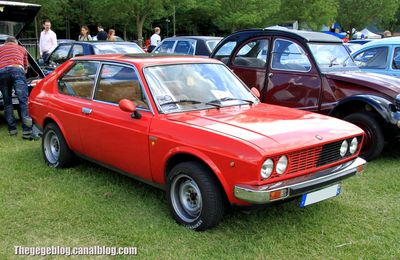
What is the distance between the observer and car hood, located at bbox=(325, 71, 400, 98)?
6.37 m

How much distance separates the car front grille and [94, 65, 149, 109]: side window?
5.23 feet

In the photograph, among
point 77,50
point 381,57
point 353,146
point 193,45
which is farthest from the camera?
point 193,45

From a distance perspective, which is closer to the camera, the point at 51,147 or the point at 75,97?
the point at 75,97

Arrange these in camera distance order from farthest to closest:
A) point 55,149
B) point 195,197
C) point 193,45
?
point 193,45 < point 55,149 < point 195,197

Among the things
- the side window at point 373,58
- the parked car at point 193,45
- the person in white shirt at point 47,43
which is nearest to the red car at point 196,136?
the side window at point 373,58

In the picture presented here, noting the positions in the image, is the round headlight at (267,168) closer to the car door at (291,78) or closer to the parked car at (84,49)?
the car door at (291,78)

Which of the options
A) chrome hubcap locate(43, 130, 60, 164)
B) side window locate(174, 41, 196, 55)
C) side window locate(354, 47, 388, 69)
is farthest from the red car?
side window locate(174, 41, 196, 55)

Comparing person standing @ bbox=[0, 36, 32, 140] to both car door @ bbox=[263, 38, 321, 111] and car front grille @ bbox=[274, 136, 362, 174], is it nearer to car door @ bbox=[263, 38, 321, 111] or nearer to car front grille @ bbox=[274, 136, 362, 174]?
car door @ bbox=[263, 38, 321, 111]

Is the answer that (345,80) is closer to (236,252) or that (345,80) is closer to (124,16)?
(236,252)

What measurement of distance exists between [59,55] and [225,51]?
5551 millimetres

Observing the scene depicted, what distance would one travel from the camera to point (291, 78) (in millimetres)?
7156

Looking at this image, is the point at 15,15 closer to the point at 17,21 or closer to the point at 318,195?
the point at 17,21

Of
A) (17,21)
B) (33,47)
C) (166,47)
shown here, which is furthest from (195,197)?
(33,47)

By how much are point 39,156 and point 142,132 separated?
2.87 meters
